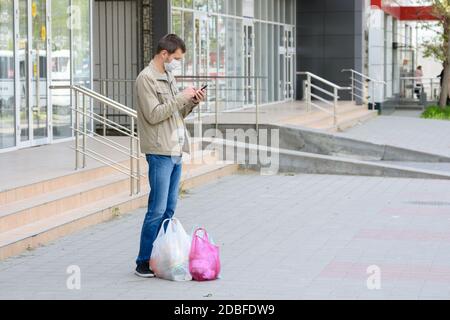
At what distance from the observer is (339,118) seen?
25062mm

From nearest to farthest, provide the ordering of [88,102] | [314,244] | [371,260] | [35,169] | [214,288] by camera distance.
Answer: [214,288] < [371,260] < [314,244] < [35,169] < [88,102]

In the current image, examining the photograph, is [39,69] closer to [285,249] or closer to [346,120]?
[285,249]

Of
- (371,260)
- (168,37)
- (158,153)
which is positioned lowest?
(371,260)

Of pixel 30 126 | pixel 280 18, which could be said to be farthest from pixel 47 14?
pixel 280 18

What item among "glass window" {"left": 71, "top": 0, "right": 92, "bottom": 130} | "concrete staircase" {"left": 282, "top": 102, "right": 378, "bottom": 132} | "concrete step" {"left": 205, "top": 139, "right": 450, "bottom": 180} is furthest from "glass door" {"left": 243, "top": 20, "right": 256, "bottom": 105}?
"concrete step" {"left": 205, "top": 139, "right": 450, "bottom": 180}

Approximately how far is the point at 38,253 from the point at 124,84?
11677 mm

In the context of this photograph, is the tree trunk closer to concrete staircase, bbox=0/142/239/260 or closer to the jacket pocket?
concrete staircase, bbox=0/142/239/260

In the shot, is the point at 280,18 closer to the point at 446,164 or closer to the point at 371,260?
the point at 446,164

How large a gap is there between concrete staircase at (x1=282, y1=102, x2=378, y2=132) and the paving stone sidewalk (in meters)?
6.68

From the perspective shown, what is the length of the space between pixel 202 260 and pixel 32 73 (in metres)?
8.51

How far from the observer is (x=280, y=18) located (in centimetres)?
3269

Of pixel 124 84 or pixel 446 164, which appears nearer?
pixel 446 164

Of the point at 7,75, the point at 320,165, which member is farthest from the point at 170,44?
the point at 320,165

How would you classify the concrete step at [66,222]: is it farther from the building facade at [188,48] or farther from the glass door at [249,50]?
the glass door at [249,50]
